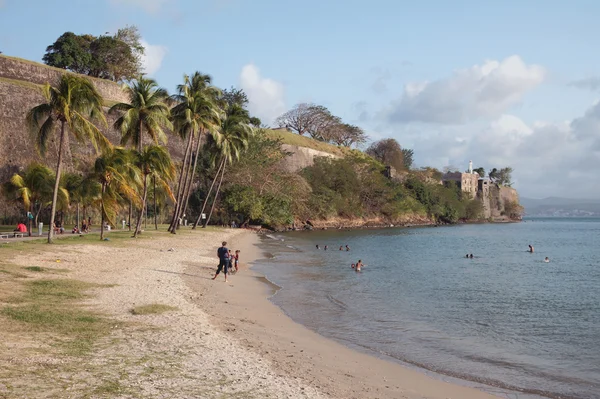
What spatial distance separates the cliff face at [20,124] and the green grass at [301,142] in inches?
1714

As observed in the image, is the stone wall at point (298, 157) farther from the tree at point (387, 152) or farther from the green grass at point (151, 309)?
the green grass at point (151, 309)

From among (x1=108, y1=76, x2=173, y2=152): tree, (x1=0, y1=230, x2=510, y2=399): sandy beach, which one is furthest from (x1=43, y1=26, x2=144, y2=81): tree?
(x1=0, y1=230, x2=510, y2=399): sandy beach

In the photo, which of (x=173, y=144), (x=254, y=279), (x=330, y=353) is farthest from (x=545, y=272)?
(x=173, y=144)

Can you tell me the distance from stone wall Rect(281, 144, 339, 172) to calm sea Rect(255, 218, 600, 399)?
2194 inches

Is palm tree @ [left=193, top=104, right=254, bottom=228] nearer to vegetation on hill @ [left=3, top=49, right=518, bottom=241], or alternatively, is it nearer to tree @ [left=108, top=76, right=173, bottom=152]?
vegetation on hill @ [left=3, top=49, right=518, bottom=241]

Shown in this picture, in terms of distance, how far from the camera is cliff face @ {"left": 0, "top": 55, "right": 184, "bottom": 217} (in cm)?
4409

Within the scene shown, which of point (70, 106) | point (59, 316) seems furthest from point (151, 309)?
point (70, 106)

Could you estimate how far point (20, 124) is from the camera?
4625 cm

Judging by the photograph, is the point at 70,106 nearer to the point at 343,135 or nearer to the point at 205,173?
the point at 205,173

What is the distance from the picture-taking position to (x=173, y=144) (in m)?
68.5

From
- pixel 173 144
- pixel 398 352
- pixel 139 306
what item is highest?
pixel 173 144

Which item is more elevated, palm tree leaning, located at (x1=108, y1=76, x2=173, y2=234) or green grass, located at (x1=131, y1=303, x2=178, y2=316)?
palm tree leaning, located at (x1=108, y1=76, x2=173, y2=234)

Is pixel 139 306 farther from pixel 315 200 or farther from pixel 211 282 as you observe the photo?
pixel 315 200

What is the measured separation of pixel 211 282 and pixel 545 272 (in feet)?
74.0
